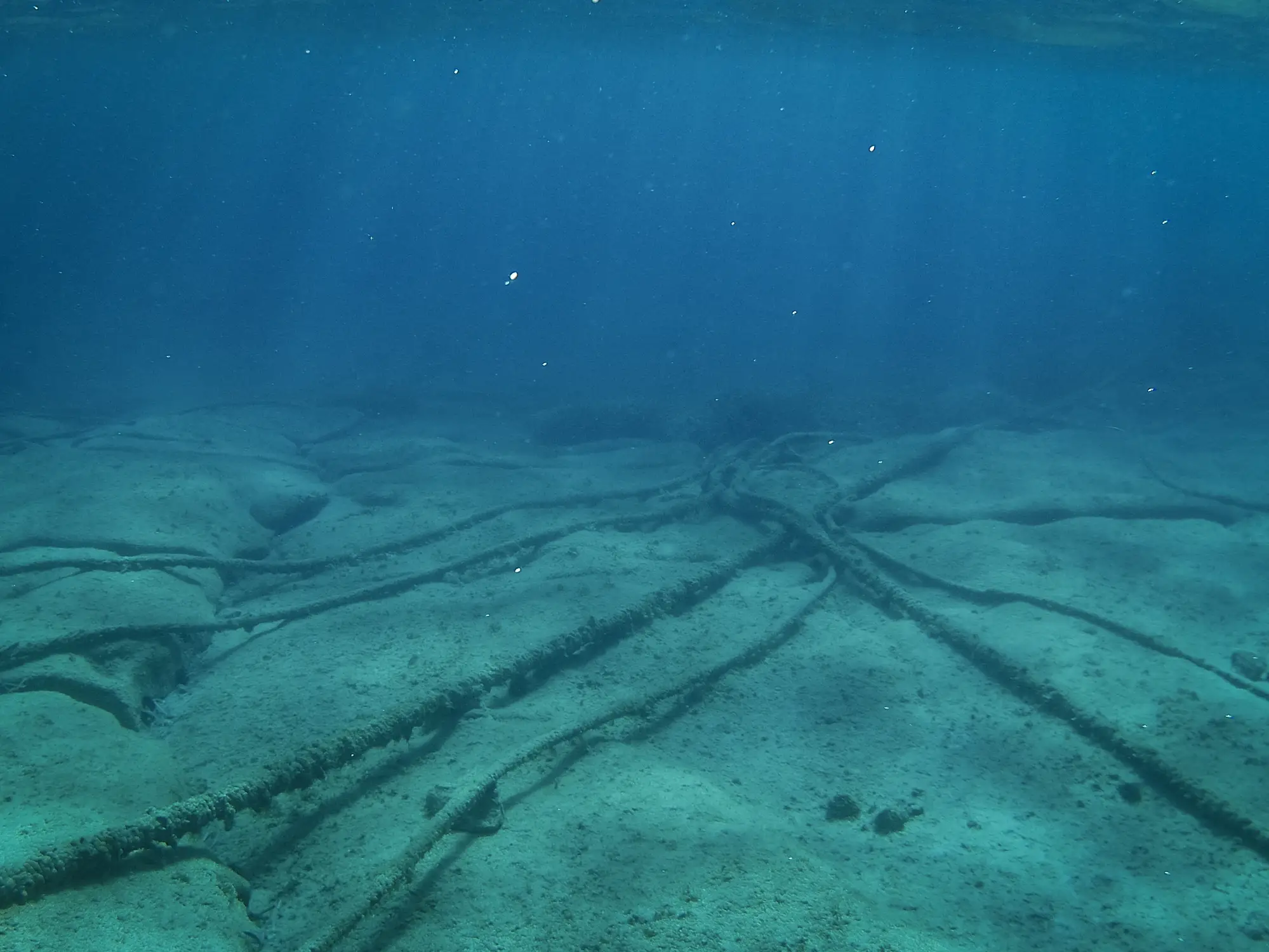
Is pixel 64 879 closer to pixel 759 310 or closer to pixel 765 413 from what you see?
pixel 765 413

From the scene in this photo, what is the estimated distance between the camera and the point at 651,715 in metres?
5.17

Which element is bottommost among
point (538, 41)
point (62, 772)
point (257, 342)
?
point (257, 342)

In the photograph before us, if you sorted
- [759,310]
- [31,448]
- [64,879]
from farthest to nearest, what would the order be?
[759,310] → [31,448] → [64,879]

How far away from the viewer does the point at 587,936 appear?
10.7 ft

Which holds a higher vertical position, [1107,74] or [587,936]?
[1107,74]

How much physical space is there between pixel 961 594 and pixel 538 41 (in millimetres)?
45097

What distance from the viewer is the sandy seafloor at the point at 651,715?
3473 millimetres

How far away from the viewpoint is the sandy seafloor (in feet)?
11.4

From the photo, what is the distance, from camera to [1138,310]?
3484 centimetres

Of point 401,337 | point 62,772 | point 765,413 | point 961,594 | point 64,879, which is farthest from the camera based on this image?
point 401,337

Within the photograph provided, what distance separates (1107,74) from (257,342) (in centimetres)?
5236

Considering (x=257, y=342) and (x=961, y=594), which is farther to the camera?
(x=257, y=342)

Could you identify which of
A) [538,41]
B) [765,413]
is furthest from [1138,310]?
[538,41]

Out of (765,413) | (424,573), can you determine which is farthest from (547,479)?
(765,413)
